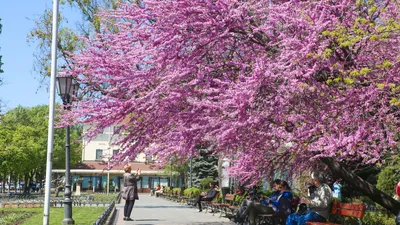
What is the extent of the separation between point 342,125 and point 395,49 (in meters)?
1.98

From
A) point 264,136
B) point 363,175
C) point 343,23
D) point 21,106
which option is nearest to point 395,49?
point 343,23

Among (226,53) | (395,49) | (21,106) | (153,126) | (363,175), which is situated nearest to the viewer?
(395,49)

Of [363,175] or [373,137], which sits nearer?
[373,137]

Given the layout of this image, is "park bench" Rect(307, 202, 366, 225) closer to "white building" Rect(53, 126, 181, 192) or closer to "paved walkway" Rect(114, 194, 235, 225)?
"paved walkway" Rect(114, 194, 235, 225)

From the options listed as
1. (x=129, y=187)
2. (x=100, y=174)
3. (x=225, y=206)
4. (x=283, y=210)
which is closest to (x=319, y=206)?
(x=283, y=210)

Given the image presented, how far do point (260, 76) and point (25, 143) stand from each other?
185 ft

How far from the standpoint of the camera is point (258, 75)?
10586 mm

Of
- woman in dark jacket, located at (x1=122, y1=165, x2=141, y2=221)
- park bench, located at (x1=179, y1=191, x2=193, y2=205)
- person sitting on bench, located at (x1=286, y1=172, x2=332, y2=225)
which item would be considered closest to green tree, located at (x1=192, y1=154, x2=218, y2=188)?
park bench, located at (x1=179, y1=191, x2=193, y2=205)

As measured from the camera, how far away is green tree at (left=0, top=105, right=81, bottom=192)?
5622cm

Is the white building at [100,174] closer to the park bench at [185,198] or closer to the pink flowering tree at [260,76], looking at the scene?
Result: the park bench at [185,198]

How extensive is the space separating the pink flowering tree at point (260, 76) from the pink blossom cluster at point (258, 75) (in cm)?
3

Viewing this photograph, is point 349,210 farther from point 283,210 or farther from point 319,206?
point 283,210

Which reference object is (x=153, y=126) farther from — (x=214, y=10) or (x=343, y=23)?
(x=343, y=23)

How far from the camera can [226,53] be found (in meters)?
13.1
